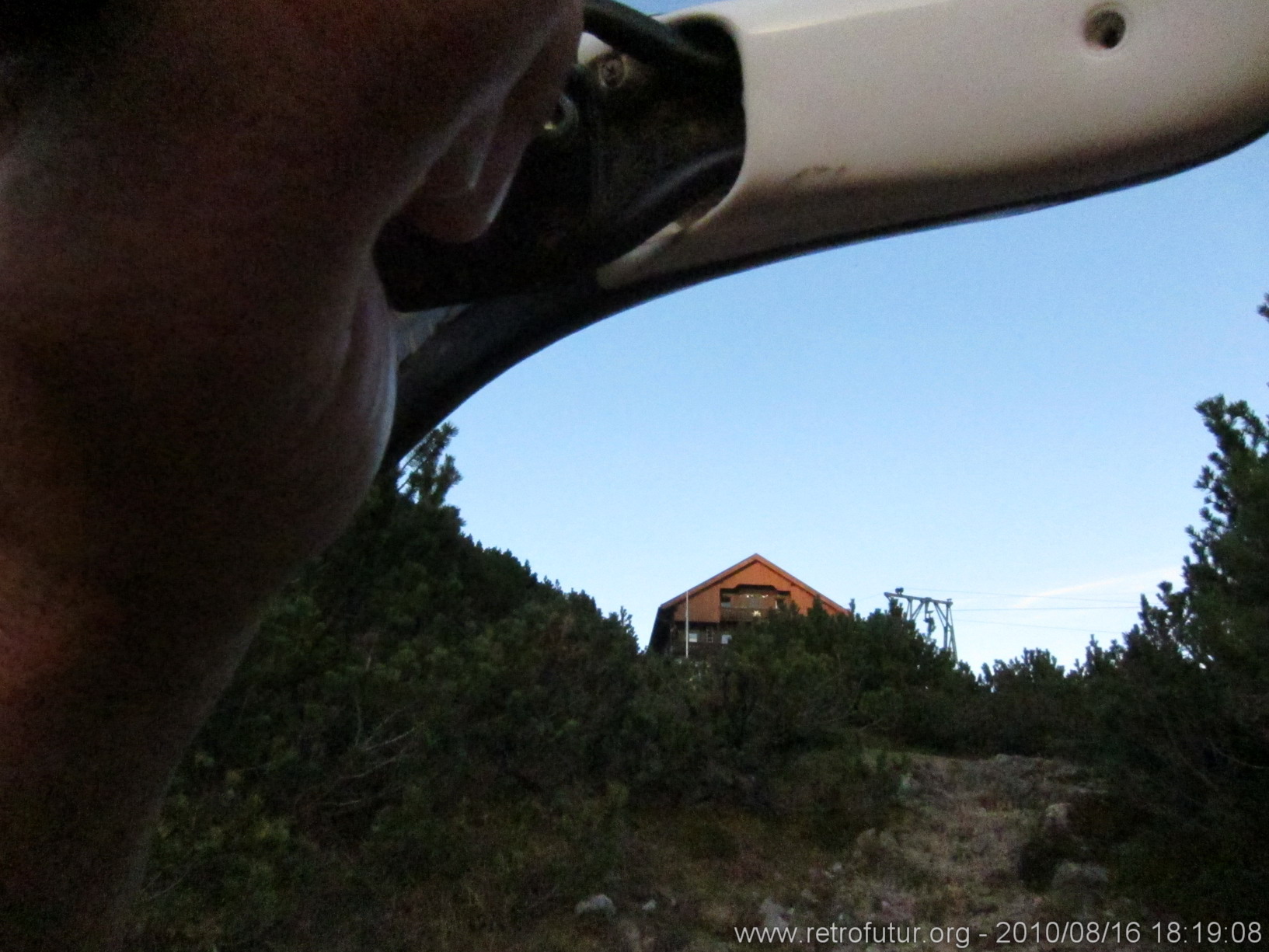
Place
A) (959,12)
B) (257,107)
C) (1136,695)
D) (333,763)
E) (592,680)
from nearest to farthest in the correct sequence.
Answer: (257,107), (959,12), (333,763), (1136,695), (592,680)

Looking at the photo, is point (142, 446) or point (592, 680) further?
point (592, 680)

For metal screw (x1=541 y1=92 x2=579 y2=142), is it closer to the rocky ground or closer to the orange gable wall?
the rocky ground

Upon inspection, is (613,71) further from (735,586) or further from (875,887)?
(735,586)

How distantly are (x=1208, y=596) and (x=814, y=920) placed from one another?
7.18 feet

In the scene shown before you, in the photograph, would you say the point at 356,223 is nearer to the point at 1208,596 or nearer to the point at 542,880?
the point at 542,880

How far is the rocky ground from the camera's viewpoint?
418cm

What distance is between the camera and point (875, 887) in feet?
15.9

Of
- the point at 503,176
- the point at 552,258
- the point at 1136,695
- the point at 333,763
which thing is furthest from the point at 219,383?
the point at 1136,695

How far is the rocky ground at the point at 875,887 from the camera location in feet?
13.7

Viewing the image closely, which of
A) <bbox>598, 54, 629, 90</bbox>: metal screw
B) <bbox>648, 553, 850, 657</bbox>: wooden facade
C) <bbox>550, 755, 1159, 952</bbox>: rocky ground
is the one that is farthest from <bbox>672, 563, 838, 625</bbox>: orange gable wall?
<bbox>598, 54, 629, 90</bbox>: metal screw

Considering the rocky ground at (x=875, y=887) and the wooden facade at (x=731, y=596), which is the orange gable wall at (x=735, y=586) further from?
the rocky ground at (x=875, y=887)

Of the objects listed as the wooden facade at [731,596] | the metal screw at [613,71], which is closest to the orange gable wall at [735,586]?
the wooden facade at [731,596]

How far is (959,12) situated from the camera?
71 centimetres

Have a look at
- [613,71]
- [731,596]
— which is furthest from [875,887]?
[731,596]
